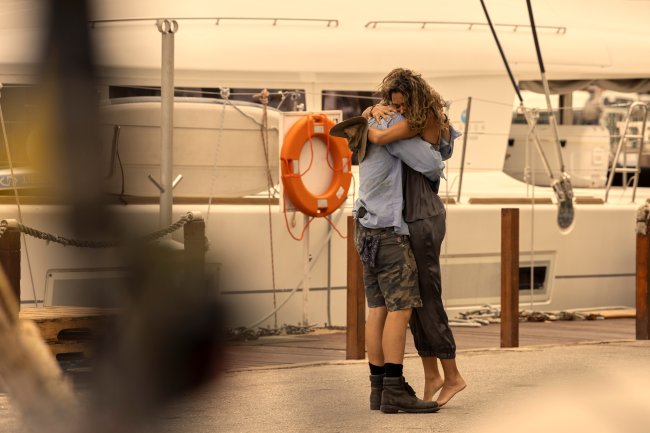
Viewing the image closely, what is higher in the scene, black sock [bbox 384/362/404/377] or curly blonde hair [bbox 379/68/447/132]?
curly blonde hair [bbox 379/68/447/132]

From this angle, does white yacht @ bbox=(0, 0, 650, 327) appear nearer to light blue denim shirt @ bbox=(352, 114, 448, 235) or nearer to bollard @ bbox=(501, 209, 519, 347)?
bollard @ bbox=(501, 209, 519, 347)

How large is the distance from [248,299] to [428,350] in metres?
3.57

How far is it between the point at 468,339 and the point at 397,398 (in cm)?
381

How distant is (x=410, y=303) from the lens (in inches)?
176

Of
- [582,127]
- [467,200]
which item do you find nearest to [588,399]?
[467,200]

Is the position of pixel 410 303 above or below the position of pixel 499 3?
below

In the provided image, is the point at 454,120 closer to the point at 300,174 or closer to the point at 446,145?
the point at 300,174

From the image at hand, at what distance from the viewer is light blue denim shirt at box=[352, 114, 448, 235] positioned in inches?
173

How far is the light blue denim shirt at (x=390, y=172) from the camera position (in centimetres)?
440

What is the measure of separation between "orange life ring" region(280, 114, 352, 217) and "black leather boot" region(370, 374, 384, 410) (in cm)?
381

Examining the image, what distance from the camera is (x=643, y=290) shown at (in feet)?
24.8

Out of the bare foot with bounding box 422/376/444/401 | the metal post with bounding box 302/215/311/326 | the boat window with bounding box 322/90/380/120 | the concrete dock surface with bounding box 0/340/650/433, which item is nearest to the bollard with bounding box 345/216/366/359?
the concrete dock surface with bounding box 0/340/650/433

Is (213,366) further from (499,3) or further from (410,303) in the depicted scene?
(499,3)

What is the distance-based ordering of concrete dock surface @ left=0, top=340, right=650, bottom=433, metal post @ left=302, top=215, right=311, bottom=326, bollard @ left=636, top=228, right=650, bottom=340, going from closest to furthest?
1. concrete dock surface @ left=0, top=340, right=650, bottom=433
2. bollard @ left=636, top=228, right=650, bottom=340
3. metal post @ left=302, top=215, right=311, bottom=326
